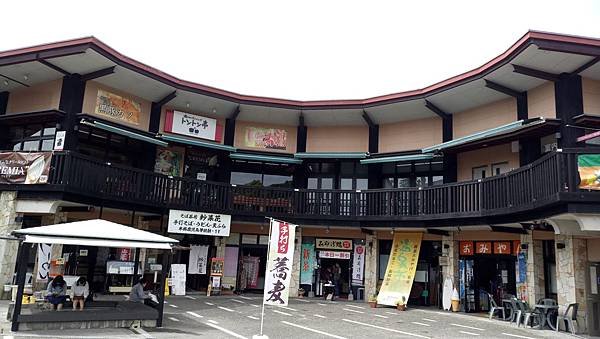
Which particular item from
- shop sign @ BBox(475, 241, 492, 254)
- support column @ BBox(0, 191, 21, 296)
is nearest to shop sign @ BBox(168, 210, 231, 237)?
support column @ BBox(0, 191, 21, 296)

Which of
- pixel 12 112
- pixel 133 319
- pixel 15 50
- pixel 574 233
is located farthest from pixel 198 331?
pixel 12 112

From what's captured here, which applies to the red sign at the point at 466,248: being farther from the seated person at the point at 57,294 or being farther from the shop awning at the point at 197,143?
the seated person at the point at 57,294

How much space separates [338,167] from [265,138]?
139 inches

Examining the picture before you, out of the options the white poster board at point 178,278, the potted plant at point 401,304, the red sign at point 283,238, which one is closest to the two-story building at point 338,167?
the white poster board at point 178,278

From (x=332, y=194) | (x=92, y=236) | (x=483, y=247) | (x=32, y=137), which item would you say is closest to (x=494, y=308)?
(x=483, y=247)

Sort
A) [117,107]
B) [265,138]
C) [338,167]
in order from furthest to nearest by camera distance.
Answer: [265,138], [338,167], [117,107]

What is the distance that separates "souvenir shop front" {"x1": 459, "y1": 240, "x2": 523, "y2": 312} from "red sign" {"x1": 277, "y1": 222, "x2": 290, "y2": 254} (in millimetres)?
9726

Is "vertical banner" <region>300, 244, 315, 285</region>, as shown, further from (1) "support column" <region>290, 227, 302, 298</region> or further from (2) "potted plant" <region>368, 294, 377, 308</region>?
(2) "potted plant" <region>368, 294, 377, 308</region>

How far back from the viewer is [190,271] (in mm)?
19578

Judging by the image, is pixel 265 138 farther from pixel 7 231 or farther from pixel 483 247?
pixel 7 231

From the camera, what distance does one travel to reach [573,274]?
13328mm

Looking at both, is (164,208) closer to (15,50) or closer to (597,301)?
(15,50)

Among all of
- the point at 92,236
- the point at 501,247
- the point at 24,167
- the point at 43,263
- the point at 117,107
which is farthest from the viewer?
the point at 117,107

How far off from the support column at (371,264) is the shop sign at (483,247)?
4.07 meters
